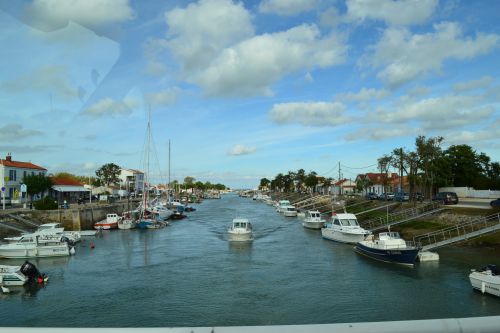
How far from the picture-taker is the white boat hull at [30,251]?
123 ft

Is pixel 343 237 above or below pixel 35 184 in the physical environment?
below

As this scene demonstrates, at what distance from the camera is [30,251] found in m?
38.1

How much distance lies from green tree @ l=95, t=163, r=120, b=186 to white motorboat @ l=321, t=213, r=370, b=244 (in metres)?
116

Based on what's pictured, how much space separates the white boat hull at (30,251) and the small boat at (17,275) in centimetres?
1058

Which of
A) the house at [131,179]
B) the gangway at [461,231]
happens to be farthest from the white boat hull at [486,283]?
the house at [131,179]

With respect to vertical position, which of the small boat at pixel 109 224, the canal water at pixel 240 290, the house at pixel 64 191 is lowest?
the canal water at pixel 240 290

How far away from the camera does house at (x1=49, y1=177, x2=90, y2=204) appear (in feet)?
282

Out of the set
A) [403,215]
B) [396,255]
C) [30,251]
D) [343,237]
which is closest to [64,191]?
[30,251]

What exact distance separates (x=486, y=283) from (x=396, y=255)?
9.77 metres

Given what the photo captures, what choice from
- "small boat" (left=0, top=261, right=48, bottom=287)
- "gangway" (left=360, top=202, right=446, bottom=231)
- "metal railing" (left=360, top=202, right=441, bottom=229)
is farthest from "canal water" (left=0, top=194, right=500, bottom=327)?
"metal railing" (left=360, top=202, right=441, bottom=229)

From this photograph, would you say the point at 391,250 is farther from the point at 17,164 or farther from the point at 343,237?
the point at 17,164

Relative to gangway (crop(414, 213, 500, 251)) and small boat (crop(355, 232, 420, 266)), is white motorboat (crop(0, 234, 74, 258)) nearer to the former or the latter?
small boat (crop(355, 232, 420, 266))

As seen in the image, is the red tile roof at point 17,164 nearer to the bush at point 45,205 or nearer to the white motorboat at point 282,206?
the bush at point 45,205

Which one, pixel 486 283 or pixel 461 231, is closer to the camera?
pixel 486 283
